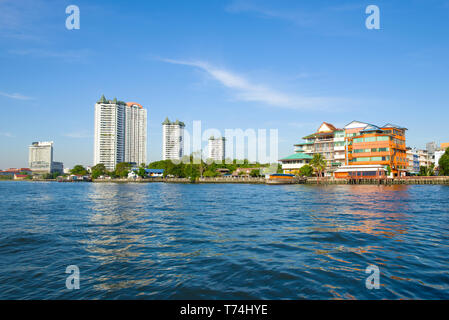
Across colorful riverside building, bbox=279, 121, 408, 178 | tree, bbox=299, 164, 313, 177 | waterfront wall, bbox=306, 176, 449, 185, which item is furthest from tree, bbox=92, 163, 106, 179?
waterfront wall, bbox=306, 176, 449, 185

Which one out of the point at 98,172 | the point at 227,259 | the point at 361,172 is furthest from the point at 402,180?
the point at 98,172

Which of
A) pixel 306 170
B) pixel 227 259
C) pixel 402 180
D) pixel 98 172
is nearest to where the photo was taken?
pixel 227 259

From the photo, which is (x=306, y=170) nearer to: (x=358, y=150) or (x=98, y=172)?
(x=358, y=150)

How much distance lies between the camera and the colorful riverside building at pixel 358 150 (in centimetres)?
7838

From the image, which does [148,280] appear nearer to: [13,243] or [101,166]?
[13,243]

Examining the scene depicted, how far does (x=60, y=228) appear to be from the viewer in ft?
50.7

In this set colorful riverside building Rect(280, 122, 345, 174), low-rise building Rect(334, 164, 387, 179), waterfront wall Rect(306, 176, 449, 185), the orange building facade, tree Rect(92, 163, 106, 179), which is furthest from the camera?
tree Rect(92, 163, 106, 179)

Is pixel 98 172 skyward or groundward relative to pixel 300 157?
groundward

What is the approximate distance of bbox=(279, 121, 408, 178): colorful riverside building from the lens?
7838cm

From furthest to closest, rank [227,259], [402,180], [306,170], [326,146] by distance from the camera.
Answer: [326,146] → [306,170] → [402,180] → [227,259]

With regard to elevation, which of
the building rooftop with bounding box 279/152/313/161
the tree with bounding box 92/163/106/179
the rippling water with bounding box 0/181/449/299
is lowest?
the rippling water with bounding box 0/181/449/299

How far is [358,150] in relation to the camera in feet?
272

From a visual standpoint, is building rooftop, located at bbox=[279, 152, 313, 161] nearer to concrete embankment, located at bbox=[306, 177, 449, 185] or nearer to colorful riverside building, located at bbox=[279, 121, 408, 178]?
colorful riverside building, located at bbox=[279, 121, 408, 178]
